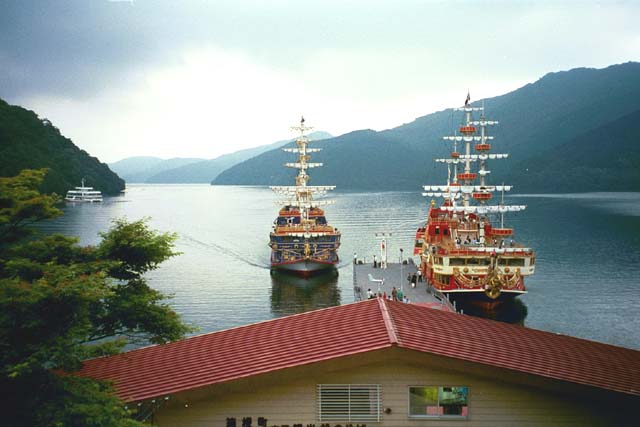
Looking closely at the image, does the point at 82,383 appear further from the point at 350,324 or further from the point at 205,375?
the point at 350,324

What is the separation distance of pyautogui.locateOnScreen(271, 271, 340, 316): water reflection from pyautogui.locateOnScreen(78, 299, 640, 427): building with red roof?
33.0 metres

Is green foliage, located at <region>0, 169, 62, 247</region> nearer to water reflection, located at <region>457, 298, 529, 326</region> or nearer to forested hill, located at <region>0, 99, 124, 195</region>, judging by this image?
water reflection, located at <region>457, 298, 529, 326</region>

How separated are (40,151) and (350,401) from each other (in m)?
178

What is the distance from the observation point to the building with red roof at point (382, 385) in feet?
32.5

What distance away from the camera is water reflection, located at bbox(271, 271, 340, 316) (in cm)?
4597

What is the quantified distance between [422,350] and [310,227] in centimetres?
5559

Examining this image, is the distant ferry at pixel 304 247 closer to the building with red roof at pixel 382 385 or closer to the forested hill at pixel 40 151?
the building with red roof at pixel 382 385

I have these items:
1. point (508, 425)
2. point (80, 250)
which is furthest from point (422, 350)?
point (80, 250)

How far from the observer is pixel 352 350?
10000mm

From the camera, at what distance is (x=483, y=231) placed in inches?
1941

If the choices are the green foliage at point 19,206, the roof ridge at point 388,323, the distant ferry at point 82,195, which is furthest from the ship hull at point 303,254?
the distant ferry at point 82,195

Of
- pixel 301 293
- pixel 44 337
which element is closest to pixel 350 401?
pixel 44 337

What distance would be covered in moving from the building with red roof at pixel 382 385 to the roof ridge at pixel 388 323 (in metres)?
0.04

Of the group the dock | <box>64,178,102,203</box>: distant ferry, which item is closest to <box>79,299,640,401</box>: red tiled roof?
the dock
